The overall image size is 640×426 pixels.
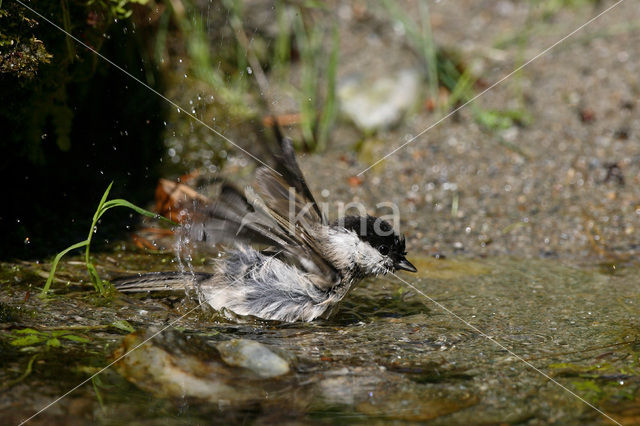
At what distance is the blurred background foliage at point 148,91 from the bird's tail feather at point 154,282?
0.80m

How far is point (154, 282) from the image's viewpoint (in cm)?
376

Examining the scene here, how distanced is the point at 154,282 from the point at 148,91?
85.3 inches

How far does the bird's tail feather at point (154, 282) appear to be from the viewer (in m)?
3.74

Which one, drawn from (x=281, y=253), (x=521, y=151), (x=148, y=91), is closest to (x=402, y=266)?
(x=281, y=253)

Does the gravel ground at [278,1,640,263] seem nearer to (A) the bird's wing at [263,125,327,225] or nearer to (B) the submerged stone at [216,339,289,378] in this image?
(A) the bird's wing at [263,125,327,225]

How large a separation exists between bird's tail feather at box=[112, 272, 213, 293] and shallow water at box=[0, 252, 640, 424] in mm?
69

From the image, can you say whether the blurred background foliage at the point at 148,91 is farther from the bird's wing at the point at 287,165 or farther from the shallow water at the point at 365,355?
the shallow water at the point at 365,355

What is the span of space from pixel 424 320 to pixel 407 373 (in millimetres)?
742

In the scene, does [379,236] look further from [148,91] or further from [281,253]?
[148,91]

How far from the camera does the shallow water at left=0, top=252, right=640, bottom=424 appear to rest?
2564 millimetres

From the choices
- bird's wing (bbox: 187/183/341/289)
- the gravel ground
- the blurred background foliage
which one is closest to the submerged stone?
bird's wing (bbox: 187/183/341/289)

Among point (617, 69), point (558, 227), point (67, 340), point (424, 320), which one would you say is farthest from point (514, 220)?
point (67, 340)

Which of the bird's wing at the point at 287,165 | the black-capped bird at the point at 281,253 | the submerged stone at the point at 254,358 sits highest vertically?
the bird's wing at the point at 287,165

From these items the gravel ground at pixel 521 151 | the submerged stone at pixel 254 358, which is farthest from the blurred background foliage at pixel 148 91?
the submerged stone at pixel 254 358
